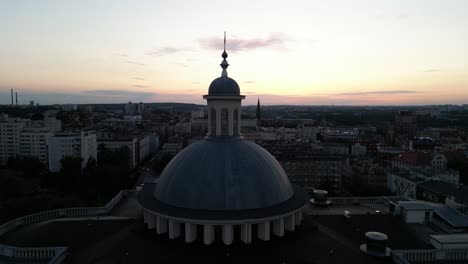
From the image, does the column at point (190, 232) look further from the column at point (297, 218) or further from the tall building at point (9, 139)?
the tall building at point (9, 139)

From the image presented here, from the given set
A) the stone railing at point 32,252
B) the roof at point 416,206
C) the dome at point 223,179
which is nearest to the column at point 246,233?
the dome at point 223,179

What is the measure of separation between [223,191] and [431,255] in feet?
41.6

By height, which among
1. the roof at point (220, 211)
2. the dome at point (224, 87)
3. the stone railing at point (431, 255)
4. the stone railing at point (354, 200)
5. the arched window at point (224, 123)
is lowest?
the stone railing at point (431, 255)

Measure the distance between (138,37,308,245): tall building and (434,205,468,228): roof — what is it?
421 inches

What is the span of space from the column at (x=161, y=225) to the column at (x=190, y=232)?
7.20ft

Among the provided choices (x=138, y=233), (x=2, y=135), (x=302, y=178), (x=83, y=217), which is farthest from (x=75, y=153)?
(x=138, y=233)

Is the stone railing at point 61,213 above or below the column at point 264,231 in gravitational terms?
below

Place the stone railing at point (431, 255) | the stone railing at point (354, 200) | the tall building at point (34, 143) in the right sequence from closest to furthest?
1. the stone railing at point (431, 255)
2. the stone railing at point (354, 200)
3. the tall building at point (34, 143)

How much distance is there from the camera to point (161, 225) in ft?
74.0

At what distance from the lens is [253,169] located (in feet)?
75.7

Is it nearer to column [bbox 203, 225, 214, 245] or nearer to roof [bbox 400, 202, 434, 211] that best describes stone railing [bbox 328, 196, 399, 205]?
roof [bbox 400, 202, 434, 211]

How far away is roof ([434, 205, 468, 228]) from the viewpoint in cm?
2541

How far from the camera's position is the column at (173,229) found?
21.5 meters

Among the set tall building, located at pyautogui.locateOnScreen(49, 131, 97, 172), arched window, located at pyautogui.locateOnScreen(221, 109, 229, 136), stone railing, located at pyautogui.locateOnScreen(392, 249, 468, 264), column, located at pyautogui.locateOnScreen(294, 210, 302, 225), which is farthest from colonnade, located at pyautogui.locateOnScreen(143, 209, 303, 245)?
tall building, located at pyautogui.locateOnScreen(49, 131, 97, 172)
